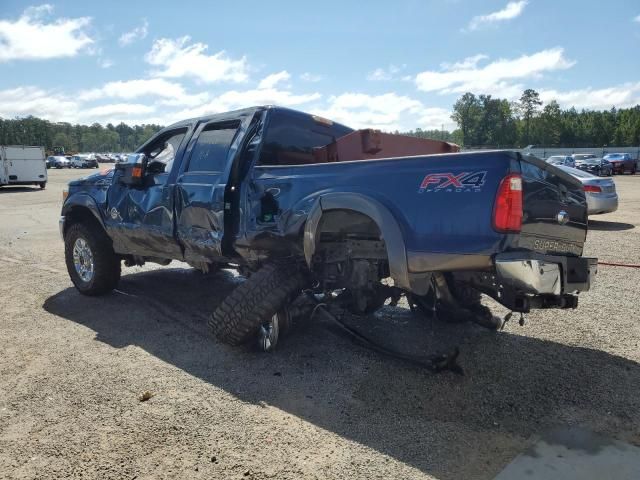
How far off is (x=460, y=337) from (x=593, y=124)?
99.5 meters

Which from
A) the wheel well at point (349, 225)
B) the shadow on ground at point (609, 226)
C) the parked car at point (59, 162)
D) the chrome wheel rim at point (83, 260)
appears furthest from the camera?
the parked car at point (59, 162)

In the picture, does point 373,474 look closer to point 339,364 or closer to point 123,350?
point 339,364

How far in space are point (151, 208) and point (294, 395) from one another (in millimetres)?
2755

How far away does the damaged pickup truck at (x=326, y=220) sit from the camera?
3129mm

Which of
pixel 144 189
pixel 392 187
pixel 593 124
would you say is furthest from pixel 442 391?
pixel 593 124

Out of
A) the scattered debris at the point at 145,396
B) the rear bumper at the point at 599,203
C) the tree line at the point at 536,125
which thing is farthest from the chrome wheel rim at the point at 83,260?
the tree line at the point at 536,125

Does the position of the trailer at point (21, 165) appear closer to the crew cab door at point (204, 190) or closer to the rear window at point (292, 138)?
the crew cab door at point (204, 190)

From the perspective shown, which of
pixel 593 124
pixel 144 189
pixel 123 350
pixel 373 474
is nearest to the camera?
pixel 373 474

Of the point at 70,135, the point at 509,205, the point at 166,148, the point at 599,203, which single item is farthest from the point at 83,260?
the point at 70,135

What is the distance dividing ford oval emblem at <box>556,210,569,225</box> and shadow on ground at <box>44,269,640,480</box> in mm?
1171

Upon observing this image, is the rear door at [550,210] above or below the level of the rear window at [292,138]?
below

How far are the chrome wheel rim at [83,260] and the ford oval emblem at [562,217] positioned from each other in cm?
504

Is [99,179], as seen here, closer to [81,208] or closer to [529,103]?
[81,208]

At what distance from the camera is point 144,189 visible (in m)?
5.39
